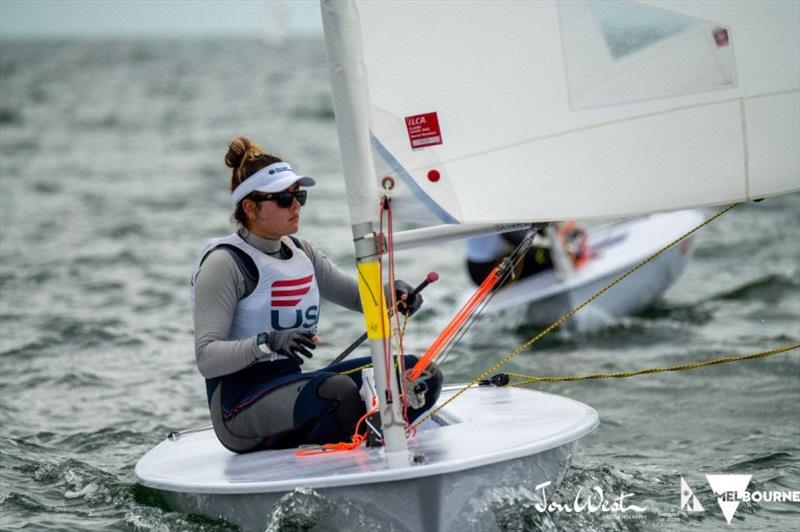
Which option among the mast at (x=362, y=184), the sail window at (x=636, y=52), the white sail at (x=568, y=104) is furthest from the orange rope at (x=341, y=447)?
the sail window at (x=636, y=52)

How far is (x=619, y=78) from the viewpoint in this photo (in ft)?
11.4

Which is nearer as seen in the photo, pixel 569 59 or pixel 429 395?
pixel 569 59

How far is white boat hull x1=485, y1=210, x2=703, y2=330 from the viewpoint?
7707mm

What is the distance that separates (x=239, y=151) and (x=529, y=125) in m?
0.90

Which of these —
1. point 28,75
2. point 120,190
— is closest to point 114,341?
point 120,190

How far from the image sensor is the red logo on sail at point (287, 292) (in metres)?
3.69

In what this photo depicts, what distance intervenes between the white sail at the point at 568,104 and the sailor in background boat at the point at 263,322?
392mm

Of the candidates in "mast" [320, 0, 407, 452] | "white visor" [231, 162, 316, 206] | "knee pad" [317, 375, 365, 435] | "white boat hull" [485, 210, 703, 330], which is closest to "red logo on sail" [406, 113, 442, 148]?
"mast" [320, 0, 407, 452]

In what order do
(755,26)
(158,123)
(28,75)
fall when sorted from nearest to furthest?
1. (755,26)
2. (158,123)
3. (28,75)

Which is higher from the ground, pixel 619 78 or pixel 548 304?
pixel 619 78

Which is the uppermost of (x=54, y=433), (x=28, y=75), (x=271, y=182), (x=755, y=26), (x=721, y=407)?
(x=28, y=75)

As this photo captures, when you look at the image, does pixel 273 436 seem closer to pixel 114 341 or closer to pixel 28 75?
pixel 114 341

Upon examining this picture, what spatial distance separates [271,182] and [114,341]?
164 inches

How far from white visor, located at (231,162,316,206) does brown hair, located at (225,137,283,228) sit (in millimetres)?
31
